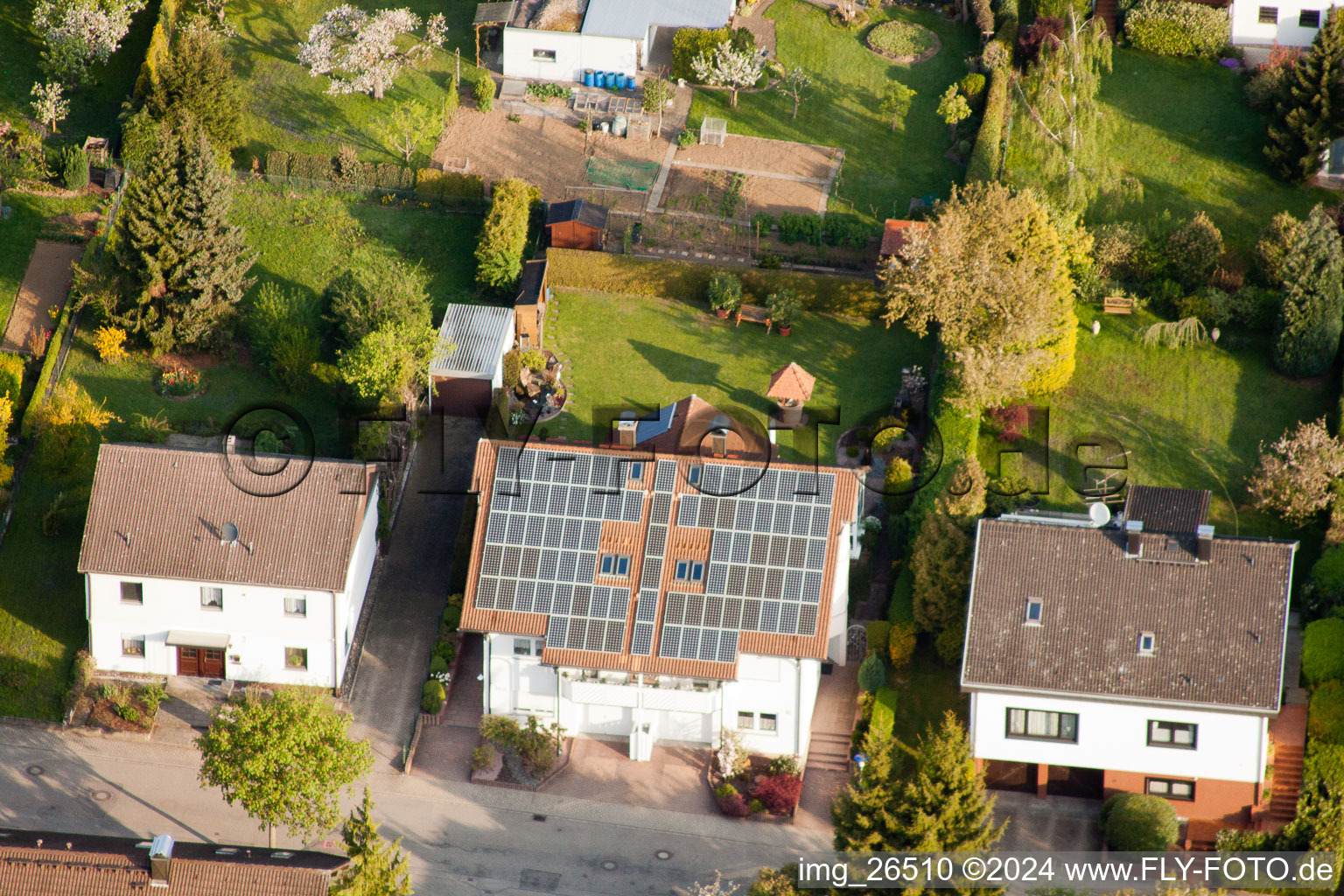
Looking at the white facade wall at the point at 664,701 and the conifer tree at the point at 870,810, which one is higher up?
the white facade wall at the point at 664,701

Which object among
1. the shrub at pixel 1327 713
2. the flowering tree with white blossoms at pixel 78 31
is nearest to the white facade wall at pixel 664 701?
the shrub at pixel 1327 713

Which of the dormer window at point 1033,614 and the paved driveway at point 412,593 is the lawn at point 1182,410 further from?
the paved driveway at point 412,593

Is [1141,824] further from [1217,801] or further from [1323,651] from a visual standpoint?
[1323,651]

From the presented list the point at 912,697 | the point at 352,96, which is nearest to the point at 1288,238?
the point at 912,697

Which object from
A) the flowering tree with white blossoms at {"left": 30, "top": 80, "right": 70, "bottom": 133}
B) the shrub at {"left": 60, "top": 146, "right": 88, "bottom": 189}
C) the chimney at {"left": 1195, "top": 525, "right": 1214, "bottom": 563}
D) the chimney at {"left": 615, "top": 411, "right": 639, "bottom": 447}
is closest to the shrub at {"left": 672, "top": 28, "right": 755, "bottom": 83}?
the chimney at {"left": 615, "top": 411, "right": 639, "bottom": 447}

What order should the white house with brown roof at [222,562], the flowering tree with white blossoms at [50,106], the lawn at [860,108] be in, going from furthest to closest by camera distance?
1. the lawn at [860,108]
2. the flowering tree with white blossoms at [50,106]
3. the white house with brown roof at [222,562]

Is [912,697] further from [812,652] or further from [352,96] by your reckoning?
[352,96]
